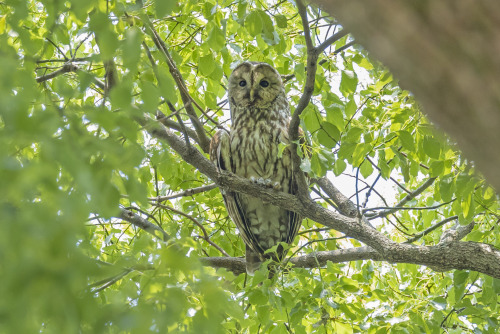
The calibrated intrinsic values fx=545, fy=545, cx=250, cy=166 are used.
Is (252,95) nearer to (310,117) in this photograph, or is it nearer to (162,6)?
(310,117)

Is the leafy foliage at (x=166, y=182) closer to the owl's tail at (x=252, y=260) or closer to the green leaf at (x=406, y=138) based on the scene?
the green leaf at (x=406, y=138)

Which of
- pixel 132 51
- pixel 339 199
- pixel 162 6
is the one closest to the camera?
pixel 132 51

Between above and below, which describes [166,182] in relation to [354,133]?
above

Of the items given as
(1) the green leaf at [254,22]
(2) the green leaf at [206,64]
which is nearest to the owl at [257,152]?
(2) the green leaf at [206,64]

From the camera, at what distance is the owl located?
4.43m

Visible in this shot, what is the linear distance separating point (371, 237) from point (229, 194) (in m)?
1.39

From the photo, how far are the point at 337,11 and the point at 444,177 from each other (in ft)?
8.60

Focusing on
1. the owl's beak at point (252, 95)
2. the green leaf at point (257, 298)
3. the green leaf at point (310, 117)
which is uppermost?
the owl's beak at point (252, 95)

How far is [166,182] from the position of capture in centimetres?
468

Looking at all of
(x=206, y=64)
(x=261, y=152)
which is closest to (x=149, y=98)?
(x=206, y=64)

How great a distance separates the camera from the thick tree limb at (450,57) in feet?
2.24

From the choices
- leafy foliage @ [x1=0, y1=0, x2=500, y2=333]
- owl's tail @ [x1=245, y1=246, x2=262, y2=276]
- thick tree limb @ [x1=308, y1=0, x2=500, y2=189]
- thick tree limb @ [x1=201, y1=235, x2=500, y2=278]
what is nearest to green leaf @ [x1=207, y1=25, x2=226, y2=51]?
leafy foliage @ [x1=0, y1=0, x2=500, y2=333]

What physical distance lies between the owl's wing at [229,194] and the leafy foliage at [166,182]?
0.28m

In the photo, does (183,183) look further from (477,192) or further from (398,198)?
(477,192)
